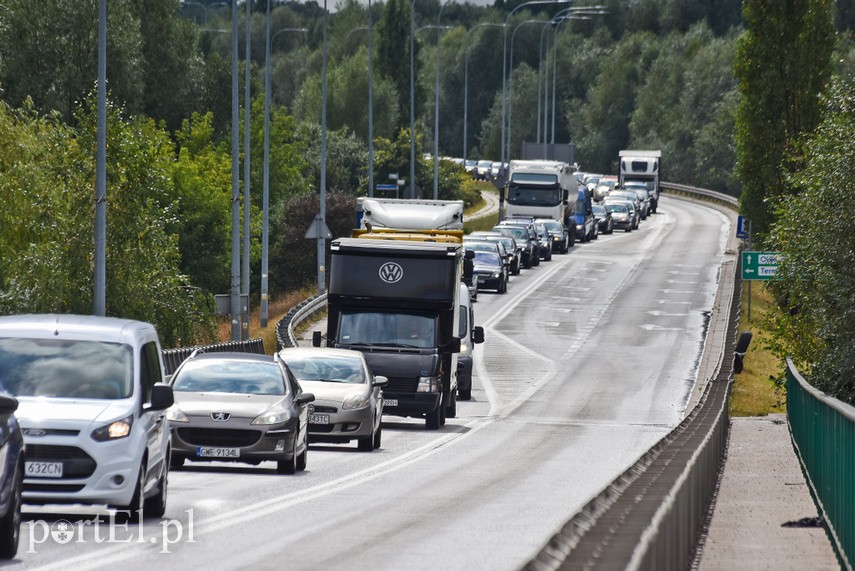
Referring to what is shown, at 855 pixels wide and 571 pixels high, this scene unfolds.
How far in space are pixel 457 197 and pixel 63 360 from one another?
97080 millimetres

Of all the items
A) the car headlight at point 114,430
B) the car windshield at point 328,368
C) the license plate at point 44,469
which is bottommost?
the car windshield at point 328,368

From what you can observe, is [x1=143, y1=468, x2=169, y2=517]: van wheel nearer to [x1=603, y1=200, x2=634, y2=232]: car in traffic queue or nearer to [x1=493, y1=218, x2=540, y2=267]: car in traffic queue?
[x1=493, y1=218, x2=540, y2=267]: car in traffic queue

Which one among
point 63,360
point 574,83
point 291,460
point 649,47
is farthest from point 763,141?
point 574,83

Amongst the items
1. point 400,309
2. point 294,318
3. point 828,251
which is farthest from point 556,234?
point 400,309

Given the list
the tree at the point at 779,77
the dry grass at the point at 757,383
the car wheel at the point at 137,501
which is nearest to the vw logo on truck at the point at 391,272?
the dry grass at the point at 757,383

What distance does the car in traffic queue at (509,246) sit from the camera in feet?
236

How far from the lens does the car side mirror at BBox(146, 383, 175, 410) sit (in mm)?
15453

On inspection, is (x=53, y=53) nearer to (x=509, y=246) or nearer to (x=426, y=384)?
(x=509, y=246)

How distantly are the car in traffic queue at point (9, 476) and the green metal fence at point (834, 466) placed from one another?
556 cm

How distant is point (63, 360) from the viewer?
1572cm

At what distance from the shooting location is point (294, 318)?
2055 inches

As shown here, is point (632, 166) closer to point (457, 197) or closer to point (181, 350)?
point (457, 197)

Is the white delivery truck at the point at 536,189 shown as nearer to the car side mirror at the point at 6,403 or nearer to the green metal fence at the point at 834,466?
the green metal fence at the point at 834,466

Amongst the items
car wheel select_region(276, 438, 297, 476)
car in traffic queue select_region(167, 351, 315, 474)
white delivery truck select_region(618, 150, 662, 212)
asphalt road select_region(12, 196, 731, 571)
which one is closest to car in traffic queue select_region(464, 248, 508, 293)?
asphalt road select_region(12, 196, 731, 571)
